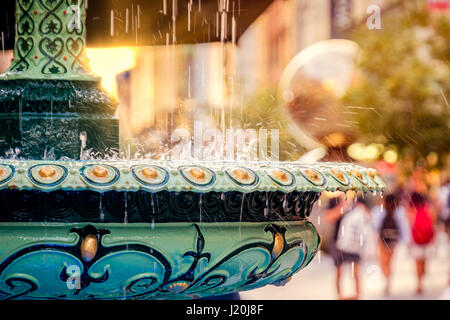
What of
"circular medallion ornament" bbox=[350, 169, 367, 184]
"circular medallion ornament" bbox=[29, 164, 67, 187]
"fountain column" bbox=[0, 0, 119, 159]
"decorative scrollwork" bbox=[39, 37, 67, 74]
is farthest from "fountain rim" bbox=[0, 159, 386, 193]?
"decorative scrollwork" bbox=[39, 37, 67, 74]

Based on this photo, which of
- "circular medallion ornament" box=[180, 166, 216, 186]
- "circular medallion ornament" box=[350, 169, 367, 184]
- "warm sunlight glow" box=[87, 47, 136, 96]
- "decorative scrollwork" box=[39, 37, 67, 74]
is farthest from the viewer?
"warm sunlight glow" box=[87, 47, 136, 96]

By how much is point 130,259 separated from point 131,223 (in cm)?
10

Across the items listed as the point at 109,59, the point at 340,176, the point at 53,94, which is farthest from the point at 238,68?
the point at 340,176

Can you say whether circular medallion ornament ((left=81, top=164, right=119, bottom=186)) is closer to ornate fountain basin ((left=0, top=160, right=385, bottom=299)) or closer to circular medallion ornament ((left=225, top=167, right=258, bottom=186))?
ornate fountain basin ((left=0, top=160, right=385, bottom=299))

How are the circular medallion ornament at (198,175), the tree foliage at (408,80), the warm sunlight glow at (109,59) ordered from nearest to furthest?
the circular medallion ornament at (198,175) → the warm sunlight glow at (109,59) → the tree foliage at (408,80)

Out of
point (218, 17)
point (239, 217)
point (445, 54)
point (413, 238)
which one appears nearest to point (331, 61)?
point (445, 54)

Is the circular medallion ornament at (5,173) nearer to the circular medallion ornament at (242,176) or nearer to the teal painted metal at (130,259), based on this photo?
the teal painted metal at (130,259)

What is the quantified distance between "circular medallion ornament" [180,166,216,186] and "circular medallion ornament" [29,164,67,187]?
31 cm

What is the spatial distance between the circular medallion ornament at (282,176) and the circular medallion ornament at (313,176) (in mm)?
62

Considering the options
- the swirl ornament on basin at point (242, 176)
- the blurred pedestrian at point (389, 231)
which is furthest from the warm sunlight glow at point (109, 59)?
the blurred pedestrian at point (389, 231)

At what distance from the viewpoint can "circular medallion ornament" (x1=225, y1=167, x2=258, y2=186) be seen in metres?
2.15

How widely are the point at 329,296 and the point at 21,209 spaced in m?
A: 10.2

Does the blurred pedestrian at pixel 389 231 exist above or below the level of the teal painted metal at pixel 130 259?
below

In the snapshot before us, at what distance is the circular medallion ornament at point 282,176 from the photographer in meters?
2.20
